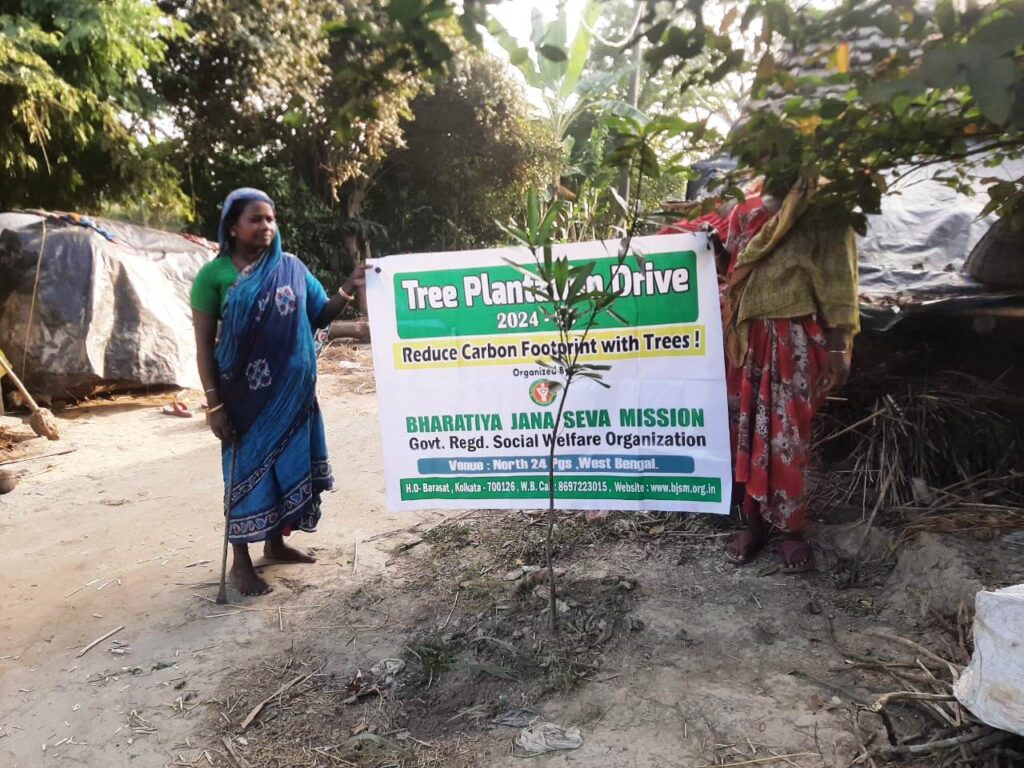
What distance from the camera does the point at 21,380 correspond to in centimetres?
685

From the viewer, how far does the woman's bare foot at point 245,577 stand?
314cm

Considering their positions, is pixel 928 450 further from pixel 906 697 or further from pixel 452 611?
pixel 452 611

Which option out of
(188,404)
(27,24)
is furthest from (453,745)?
(27,24)

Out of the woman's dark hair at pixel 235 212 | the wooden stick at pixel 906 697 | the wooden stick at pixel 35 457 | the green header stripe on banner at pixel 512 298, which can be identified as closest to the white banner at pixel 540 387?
the green header stripe on banner at pixel 512 298

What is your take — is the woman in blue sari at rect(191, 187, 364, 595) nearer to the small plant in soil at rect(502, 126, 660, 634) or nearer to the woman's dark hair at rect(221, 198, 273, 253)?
the woman's dark hair at rect(221, 198, 273, 253)

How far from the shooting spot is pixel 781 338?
2859 mm

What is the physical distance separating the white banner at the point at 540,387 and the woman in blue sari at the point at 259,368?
393 mm

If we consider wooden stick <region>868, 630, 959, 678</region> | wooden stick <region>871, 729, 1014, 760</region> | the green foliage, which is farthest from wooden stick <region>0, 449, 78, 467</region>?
wooden stick <region>871, 729, 1014, 760</region>

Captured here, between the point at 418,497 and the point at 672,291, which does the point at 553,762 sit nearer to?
the point at 418,497

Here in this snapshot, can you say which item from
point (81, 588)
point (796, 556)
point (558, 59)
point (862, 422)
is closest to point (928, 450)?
point (862, 422)

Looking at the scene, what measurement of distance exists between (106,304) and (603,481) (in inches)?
250

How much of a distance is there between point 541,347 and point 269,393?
1.22 metres

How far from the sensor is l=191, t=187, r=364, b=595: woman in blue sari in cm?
296

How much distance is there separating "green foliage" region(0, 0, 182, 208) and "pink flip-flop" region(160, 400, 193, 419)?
278 centimetres
